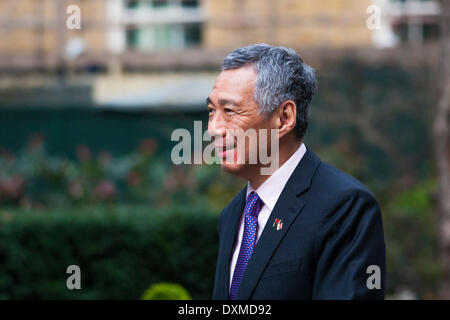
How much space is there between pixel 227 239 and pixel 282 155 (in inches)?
13.9

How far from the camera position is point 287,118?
2254 mm

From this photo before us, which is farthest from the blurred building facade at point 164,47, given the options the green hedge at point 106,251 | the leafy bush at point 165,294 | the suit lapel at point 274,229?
the suit lapel at point 274,229

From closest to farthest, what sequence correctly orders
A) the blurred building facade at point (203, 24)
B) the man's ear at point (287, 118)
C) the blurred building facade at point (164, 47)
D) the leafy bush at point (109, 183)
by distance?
the man's ear at point (287, 118), the leafy bush at point (109, 183), the blurred building facade at point (164, 47), the blurred building facade at point (203, 24)

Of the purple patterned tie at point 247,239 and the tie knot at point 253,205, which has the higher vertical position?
the tie knot at point 253,205

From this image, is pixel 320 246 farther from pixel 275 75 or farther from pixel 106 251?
pixel 106 251

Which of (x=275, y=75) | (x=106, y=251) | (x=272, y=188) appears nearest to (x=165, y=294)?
(x=272, y=188)

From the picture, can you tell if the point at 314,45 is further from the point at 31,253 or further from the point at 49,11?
the point at 31,253

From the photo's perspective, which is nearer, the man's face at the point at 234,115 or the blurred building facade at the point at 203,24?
the man's face at the point at 234,115

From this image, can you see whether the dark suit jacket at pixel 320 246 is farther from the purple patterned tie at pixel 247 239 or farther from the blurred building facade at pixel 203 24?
the blurred building facade at pixel 203 24

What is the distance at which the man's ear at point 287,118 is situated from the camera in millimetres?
2244

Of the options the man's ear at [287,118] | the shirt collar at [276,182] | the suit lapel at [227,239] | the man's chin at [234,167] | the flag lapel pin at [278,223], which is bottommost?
the suit lapel at [227,239]

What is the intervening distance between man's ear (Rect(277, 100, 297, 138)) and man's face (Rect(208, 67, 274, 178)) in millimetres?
32

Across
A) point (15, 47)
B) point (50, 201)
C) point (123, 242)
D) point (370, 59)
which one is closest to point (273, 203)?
point (123, 242)

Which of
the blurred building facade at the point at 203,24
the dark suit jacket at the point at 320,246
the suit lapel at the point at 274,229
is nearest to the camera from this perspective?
the dark suit jacket at the point at 320,246
